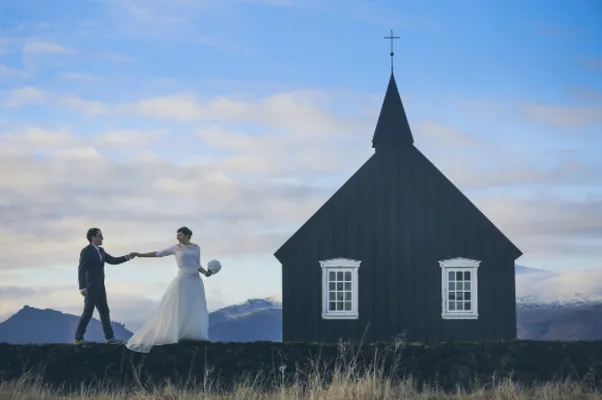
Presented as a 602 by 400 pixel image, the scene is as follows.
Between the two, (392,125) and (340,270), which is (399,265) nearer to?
(340,270)

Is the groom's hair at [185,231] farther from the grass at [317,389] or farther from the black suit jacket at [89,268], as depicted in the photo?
the grass at [317,389]

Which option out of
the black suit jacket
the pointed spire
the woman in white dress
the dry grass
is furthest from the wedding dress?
the pointed spire

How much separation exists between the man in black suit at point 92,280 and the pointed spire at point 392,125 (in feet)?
42.2

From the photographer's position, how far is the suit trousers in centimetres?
2194

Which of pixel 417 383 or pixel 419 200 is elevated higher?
pixel 419 200

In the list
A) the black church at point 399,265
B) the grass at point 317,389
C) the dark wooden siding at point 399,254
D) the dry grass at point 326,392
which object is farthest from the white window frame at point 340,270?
the dry grass at point 326,392

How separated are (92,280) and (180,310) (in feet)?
7.17

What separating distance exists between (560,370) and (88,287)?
9.80 meters

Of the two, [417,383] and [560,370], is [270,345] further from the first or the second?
[560,370]

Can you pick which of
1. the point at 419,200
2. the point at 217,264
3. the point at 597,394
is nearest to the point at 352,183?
the point at 419,200

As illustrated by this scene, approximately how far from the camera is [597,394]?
19.3 metres

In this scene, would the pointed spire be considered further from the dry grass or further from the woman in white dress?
the dry grass

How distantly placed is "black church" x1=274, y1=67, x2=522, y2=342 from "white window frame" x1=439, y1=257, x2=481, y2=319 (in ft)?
0.10

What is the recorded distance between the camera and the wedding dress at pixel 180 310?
21.0 metres
